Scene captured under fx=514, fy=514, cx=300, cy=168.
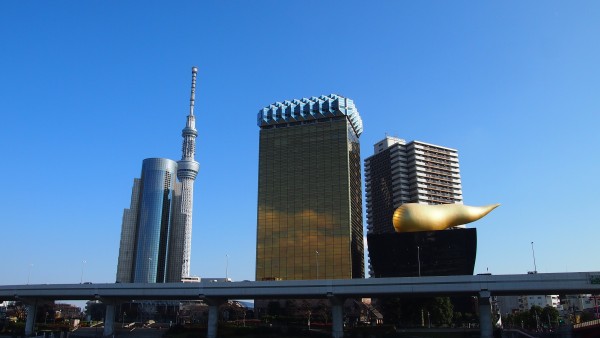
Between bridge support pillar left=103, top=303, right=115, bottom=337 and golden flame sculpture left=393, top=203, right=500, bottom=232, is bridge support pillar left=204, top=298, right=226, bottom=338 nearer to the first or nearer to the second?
bridge support pillar left=103, top=303, right=115, bottom=337

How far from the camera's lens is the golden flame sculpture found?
10071 cm

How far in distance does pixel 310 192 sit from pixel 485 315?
317 feet

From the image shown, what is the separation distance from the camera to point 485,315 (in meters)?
70.3

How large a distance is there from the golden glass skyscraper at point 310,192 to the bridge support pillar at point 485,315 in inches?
3229

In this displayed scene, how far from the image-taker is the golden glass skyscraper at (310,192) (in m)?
157

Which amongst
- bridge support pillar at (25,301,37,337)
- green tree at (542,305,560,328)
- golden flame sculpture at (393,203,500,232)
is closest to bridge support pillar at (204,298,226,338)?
bridge support pillar at (25,301,37,337)

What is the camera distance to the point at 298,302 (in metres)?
144

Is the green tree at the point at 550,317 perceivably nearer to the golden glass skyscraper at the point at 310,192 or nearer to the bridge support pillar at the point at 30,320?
the golden glass skyscraper at the point at 310,192

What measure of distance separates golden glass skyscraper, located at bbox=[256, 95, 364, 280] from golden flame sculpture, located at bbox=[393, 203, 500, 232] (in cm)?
5352

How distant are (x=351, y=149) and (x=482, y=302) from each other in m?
103

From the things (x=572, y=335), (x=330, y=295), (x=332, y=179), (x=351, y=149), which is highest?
(x=351, y=149)

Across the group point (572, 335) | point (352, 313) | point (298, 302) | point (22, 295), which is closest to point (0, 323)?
point (22, 295)

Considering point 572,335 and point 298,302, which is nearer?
point 572,335

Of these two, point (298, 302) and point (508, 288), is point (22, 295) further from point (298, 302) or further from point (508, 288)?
point (508, 288)
